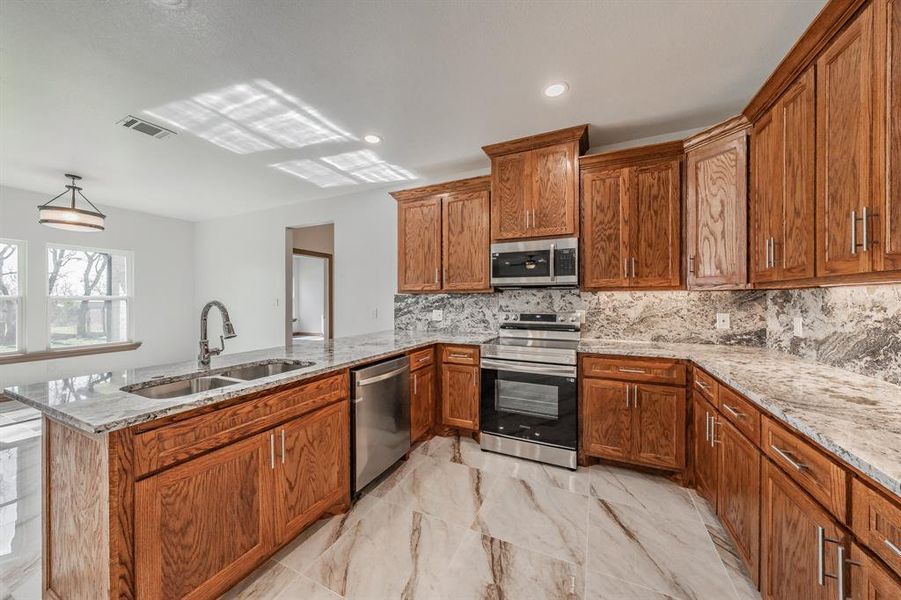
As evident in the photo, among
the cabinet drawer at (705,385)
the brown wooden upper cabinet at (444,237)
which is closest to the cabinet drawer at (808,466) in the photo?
the cabinet drawer at (705,385)

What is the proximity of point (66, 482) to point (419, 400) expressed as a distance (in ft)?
6.60

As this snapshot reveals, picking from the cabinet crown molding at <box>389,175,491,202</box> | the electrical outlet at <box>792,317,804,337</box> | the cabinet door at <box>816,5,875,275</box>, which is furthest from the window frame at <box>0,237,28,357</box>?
the electrical outlet at <box>792,317,804,337</box>

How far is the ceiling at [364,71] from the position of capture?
167 cm

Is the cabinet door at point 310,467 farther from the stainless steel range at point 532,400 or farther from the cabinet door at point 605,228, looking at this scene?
the cabinet door at point 605,228

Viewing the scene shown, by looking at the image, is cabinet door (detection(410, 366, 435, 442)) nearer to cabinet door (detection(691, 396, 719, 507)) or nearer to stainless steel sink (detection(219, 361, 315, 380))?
stainless steel sink (detection(219, 361, 315, 380))

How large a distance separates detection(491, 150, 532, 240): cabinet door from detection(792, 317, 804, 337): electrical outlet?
1896 millimetres

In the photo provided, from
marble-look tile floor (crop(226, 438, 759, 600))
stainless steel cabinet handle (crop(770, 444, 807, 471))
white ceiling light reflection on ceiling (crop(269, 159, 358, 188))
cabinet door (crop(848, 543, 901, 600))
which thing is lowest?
marble-look tile floor (crop(226, 438, 759, 600))

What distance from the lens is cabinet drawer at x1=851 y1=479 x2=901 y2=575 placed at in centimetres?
78

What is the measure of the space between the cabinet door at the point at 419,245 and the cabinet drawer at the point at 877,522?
9.40ft

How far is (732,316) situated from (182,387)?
3.74 meters

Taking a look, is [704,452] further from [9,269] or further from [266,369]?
[9,269]

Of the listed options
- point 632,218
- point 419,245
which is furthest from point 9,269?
point 632,218

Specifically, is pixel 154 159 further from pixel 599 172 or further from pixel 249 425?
pixel 599 172

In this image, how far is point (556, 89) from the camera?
2.27m
